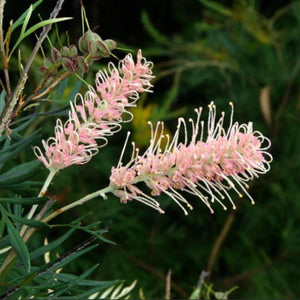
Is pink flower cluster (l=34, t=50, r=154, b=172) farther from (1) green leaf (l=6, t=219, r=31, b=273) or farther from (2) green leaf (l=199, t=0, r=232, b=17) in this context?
(2) green leaf (l=199, t=0, r=232, b=17)

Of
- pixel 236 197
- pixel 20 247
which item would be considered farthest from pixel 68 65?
pixel 236 197

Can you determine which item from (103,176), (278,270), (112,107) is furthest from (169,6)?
(112,107)

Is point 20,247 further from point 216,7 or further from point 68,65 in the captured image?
point 216,7

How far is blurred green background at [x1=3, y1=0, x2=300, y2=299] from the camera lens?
1.35 m

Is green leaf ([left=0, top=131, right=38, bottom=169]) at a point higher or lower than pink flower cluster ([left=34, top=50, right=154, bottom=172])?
lower

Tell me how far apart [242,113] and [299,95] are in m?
0.13

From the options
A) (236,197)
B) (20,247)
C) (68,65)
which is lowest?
(236,197)

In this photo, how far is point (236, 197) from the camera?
1407 mm

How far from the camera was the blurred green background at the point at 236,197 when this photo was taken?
1.35 meters

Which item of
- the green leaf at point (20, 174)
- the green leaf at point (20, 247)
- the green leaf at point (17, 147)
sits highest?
the green leaf at point (17, 147)

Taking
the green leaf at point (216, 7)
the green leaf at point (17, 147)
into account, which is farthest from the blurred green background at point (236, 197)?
the green leaf at point (17, 147)

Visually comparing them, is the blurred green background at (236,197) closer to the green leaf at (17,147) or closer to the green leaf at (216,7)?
the green leaf at (216,7)

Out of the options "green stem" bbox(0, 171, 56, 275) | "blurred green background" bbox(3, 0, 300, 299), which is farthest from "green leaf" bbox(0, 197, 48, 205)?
"blurred green background" bbox(3, 0, 300, 299)

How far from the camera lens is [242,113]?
4.86 feet
